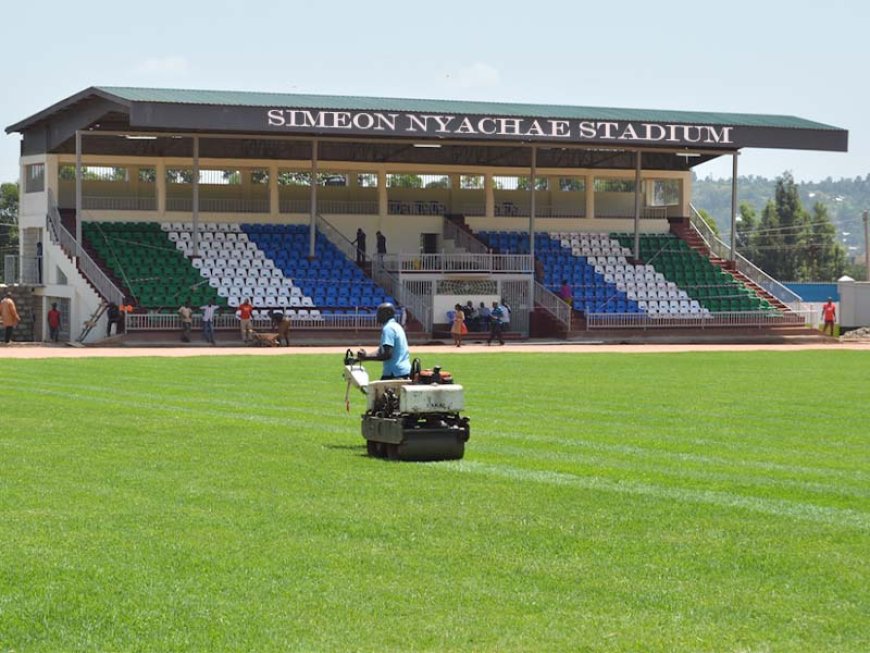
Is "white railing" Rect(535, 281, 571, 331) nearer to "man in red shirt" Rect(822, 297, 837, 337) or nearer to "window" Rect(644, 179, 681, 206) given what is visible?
"man in red shirt" Rect(822, 297, 837, 337)

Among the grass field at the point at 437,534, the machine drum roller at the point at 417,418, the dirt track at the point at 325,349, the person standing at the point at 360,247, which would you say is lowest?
the grass field at the point at 437,534

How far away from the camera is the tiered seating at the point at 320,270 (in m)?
55.2

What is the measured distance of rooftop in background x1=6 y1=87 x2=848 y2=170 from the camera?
5344 cm

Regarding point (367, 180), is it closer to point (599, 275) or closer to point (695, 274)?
point (599, 275)

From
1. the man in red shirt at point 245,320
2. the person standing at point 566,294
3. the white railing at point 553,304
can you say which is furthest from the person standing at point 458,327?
the man in red shirt at point 245,320

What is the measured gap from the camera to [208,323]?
167ft

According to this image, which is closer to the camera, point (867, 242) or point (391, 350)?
point (391, 350)

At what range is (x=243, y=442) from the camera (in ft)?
64.8

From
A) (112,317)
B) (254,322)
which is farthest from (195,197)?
→ (112,317)

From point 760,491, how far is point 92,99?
4144 cm

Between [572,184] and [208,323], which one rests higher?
[572,184]

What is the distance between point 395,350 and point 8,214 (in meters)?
99.9

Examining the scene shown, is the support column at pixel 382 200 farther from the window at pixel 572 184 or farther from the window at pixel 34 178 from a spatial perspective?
the window at pixel 34 178

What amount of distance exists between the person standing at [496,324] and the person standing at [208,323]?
935cm
